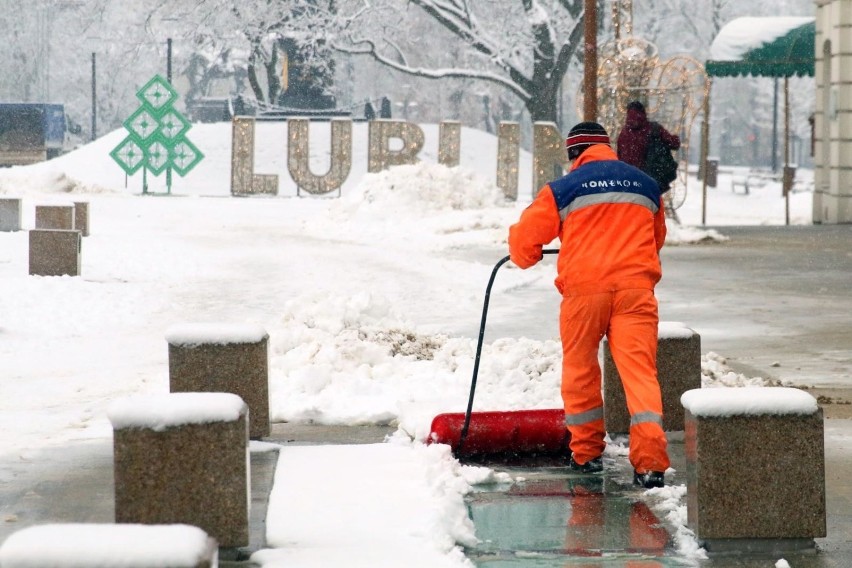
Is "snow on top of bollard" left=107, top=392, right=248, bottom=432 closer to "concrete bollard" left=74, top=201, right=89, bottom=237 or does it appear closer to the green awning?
"concrete bollard" left=74, top=201, right=89, bottom=237

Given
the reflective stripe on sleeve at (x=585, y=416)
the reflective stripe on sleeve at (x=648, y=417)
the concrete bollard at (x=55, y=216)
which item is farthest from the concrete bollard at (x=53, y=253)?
the reflective stripe on sleeve at (x=648, y=417)

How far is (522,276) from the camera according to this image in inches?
668

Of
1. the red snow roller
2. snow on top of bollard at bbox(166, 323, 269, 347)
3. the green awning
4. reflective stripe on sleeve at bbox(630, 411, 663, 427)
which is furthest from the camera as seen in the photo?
the green awning

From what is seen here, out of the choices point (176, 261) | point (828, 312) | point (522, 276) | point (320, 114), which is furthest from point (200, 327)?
point (320, 114)

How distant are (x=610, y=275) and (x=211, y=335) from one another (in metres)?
2.26

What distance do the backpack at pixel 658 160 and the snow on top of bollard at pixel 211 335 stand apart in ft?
29.0

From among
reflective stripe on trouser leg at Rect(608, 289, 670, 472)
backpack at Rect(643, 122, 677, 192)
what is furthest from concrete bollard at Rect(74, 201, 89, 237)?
reflective stripe on trouser leg at Rect(608, 289, 670, 472)

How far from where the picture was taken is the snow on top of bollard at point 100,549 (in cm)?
355

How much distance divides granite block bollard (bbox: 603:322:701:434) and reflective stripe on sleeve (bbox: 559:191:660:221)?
1410 mm

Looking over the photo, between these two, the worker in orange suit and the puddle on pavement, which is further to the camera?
the worker in orange suit

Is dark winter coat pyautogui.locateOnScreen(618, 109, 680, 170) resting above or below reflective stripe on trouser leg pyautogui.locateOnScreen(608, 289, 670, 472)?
above

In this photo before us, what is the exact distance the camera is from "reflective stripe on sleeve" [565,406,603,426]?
21.9 ft

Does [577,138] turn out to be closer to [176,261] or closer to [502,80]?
[176,261]

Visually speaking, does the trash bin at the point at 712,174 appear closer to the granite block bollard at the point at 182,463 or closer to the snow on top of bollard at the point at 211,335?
the snow on top of bollard at the point at 211,335
